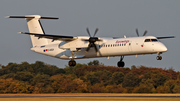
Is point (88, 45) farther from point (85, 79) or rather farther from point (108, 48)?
point (85, 79)

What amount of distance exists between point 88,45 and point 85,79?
24408 millimetres

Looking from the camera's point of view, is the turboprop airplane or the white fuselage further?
the turboprop airplane

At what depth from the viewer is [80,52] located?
35.3m

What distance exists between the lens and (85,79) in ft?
191

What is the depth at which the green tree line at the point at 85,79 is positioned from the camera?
53469 millimetres

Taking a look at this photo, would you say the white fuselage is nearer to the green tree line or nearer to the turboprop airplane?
the turboprop airplane

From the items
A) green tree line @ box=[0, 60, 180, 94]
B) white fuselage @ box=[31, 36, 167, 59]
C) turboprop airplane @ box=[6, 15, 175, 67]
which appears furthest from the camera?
green tree line @ box=[0, 60, 180, 94]

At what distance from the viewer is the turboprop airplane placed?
31.5 m

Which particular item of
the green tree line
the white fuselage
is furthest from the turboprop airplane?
the green tree line

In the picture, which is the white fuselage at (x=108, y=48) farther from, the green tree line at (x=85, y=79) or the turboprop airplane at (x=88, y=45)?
the green tree line at (x=85, y=79)

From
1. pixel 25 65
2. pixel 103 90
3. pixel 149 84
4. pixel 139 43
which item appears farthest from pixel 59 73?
pixel 139 43

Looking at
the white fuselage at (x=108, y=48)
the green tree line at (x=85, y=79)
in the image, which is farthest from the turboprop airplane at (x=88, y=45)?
the green tree line at (x=85, y=79)

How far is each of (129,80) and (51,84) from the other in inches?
533

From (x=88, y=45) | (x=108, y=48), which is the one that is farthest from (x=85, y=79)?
(x=108, y=48)
